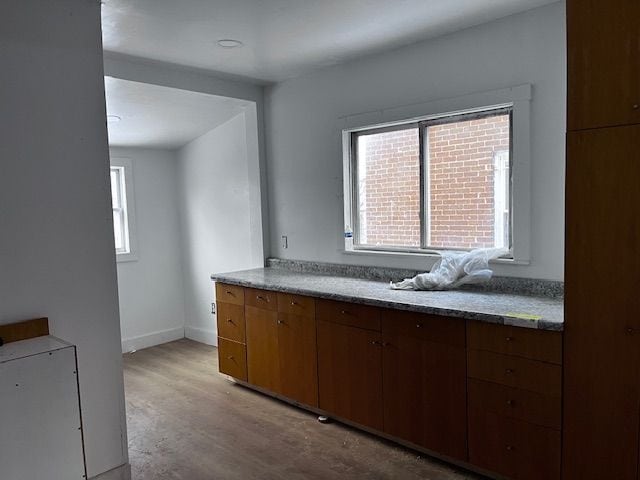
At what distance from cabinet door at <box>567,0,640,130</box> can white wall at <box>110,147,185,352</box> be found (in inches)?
156

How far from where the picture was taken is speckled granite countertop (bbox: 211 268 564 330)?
232cm

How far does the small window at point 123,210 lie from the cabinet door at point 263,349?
1784 mm

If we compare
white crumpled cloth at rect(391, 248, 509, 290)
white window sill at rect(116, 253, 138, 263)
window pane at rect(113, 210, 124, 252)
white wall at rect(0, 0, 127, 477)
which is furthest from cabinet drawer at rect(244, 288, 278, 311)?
window pane at rect(113, 210, 124, 252)

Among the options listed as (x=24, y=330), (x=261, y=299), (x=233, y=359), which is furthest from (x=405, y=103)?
(x=24, y=330)

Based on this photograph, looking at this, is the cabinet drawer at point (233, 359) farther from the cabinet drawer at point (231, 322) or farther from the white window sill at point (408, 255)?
the white window sill at point (408, 255)

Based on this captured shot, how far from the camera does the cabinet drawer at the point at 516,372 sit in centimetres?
222

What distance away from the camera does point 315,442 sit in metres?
2.99

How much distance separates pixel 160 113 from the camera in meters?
4.07

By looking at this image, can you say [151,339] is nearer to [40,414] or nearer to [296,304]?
[296,304]

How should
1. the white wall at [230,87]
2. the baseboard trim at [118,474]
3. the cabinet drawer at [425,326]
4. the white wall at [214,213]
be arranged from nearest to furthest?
the cabinet drawer at [425,326], the baseboard trim at [118,474], the white wall at [230,87], the white wall at [214,213]

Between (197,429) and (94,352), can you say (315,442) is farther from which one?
(94,352)

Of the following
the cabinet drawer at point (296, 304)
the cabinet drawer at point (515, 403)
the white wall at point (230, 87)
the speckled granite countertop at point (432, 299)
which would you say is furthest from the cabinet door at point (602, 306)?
the white wall at point (230, 87)

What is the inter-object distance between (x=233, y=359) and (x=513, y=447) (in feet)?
7.23

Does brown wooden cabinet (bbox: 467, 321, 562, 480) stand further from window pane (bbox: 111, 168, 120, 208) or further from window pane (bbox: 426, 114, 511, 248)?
window pane (bbox: 111, 168, 120, 208)
